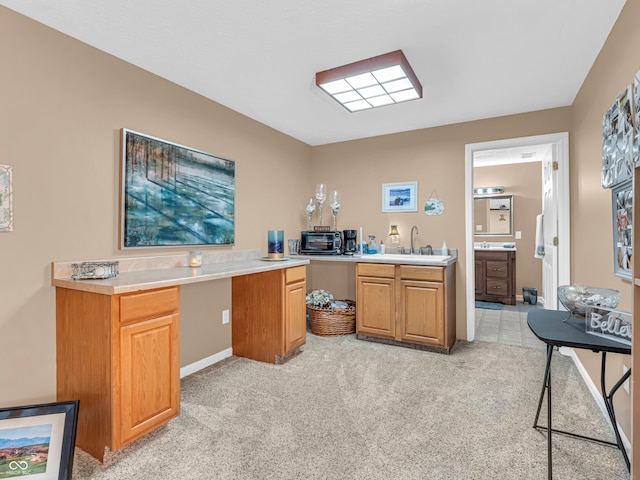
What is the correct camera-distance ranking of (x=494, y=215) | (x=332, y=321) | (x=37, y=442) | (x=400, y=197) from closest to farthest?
(x=37, y=442)
(x=332, y=321)
(x=400, y=197)
(x=494, y=215)

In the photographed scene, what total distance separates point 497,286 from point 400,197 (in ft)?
8.81

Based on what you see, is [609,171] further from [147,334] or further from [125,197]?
[125,197]

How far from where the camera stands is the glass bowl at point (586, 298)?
158cm

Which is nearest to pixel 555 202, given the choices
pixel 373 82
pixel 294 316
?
pixel 373 82

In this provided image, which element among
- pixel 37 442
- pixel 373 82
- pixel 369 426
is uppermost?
pixel 373 82

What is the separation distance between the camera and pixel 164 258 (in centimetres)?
250

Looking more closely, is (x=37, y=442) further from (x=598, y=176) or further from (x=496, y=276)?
(x=496, y=276)

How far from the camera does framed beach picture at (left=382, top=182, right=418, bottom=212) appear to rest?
3.83 m

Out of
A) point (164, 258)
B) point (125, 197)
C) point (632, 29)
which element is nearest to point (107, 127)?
point (125, 197)

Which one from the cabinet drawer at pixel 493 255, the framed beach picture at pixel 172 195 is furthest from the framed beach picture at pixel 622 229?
the cabinet drawer at pixel 493 255

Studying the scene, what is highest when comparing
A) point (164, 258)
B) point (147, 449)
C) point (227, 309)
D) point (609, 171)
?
point (609, 171)

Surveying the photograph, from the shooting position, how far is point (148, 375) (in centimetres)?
181

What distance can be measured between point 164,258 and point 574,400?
9.98 ft

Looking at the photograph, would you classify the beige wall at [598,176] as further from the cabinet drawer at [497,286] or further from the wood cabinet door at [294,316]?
the cabinet drawer at [497,286]
